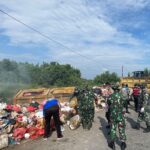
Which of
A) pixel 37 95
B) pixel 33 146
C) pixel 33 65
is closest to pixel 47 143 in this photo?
pixel 33 146

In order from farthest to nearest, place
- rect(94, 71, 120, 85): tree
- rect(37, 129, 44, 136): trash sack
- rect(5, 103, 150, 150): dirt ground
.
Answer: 1. rect(94, 71, 120, 85): tree
2. rect(37, 129, 44, 136): trash sack
3. rect(5, 103, 150, 150): dirt ground

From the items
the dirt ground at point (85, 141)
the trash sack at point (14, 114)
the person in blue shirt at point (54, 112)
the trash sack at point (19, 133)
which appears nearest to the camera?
the dirt ground at point (85, 141)

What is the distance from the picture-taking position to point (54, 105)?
1012 centimetres

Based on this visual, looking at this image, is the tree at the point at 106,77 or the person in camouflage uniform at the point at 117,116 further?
the tree at the point at 106,77

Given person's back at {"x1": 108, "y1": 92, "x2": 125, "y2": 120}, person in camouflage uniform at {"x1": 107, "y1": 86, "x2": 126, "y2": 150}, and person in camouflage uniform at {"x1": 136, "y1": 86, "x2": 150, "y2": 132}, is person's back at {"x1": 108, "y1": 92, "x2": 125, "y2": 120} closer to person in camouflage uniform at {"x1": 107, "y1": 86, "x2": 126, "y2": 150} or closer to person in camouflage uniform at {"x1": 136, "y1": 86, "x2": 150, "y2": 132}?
person in camouflage uniform at {"x1": 107, "y1": 86, "x2": 126, "y2": 150}

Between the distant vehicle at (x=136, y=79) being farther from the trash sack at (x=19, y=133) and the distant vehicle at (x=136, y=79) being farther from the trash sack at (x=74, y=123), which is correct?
the trash sack at (x=19, y=133)

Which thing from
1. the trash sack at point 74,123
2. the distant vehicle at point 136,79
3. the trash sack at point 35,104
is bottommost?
the trash sack at point 74,123

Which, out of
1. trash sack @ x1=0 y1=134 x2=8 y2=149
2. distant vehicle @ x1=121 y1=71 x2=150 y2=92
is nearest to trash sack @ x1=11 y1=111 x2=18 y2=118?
trash sack @ x1=0 y1=134 x2=8 y2=149

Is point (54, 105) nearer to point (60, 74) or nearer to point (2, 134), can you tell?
point (2, 134)

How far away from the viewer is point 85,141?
9625mm

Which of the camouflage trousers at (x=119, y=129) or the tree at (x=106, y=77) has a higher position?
the tree at (x=106, y=77)

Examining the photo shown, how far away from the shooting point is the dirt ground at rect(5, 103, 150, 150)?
9.05 m

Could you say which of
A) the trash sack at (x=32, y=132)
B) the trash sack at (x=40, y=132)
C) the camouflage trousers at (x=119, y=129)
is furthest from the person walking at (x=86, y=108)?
the camouflage trousers at (x=119, y=129)

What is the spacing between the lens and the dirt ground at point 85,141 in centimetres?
905
